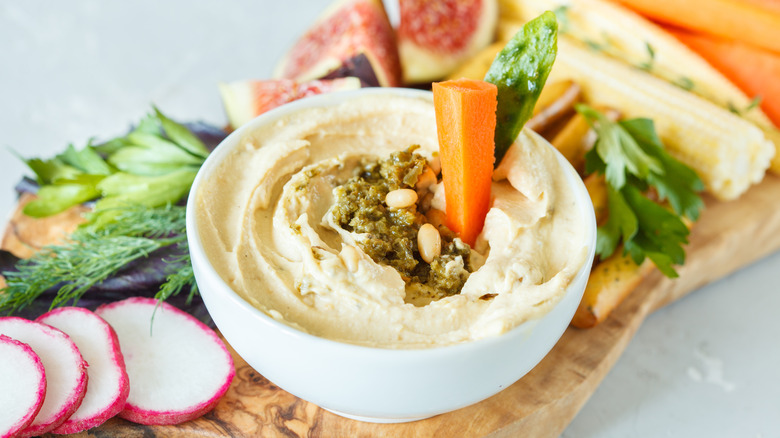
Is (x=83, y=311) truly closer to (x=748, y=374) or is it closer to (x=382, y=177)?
(x=382, y=177)

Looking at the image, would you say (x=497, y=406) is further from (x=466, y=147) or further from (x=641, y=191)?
(x=641, y=191)

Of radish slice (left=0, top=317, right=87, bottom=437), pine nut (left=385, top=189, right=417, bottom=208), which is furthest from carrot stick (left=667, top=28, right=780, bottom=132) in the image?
radish slice (left=0, top=317, right=87, bottom=437)

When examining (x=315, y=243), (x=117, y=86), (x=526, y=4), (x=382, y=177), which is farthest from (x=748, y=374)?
(x=117, y=86)

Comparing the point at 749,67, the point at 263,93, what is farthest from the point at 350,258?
the point at 749,67

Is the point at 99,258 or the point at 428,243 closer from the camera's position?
the point at 428,243

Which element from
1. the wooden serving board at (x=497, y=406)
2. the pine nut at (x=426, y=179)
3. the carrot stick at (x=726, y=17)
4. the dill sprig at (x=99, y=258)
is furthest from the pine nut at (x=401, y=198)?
the carrot stick at (x=726, y=17)

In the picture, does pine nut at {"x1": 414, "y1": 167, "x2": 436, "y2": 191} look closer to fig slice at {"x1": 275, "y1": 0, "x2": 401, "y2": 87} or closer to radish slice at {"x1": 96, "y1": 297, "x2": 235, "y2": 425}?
radish slice at {"x1": 96, "y1": 297, "x2": 235, "y2": 425}

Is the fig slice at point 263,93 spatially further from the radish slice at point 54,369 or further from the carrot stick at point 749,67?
the carrot stick at point 749,67
